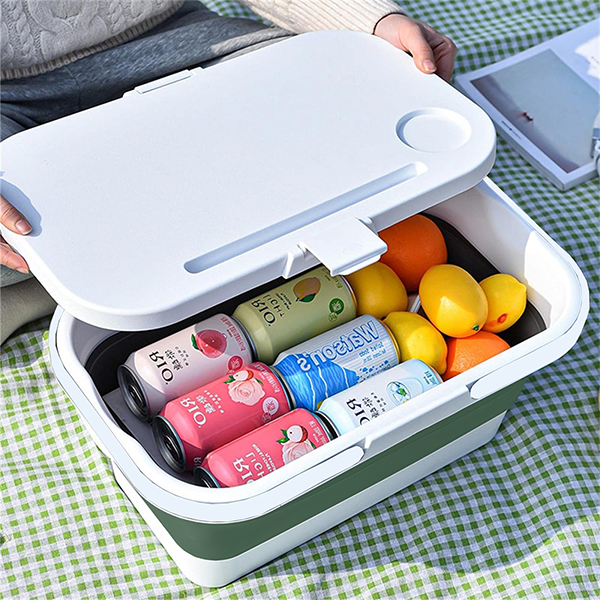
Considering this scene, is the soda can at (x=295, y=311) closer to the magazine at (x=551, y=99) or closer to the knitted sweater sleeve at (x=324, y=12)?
the knitted sweater sleeve at (x=324, y=12)

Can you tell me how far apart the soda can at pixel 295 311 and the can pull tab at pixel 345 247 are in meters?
0.14

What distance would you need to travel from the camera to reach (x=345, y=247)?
2.32ft

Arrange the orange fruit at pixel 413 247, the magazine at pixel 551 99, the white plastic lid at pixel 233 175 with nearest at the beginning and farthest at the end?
1. the white plastic lid at pixel 233 175
2. the orange fruit at pixel 413 247
3. the magazine at pixel 551 99

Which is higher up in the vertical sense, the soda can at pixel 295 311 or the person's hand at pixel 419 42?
the person's hand at pixel 419 42

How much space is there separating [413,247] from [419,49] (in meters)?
0.21

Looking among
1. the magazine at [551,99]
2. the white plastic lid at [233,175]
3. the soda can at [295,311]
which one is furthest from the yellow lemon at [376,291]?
the magazine at [551,99]

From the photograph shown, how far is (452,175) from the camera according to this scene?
77 cm

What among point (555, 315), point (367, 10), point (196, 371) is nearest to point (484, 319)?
point (555, 315)

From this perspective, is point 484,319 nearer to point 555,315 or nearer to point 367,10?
point 555,315

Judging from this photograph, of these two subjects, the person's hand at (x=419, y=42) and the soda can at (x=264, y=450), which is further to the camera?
the person's hand at (x=419, y=42)

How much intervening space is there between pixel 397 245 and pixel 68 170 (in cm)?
36

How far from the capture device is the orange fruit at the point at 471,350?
0.83m

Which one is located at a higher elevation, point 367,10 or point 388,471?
point 367,10

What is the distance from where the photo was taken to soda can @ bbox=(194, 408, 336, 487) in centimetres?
71
